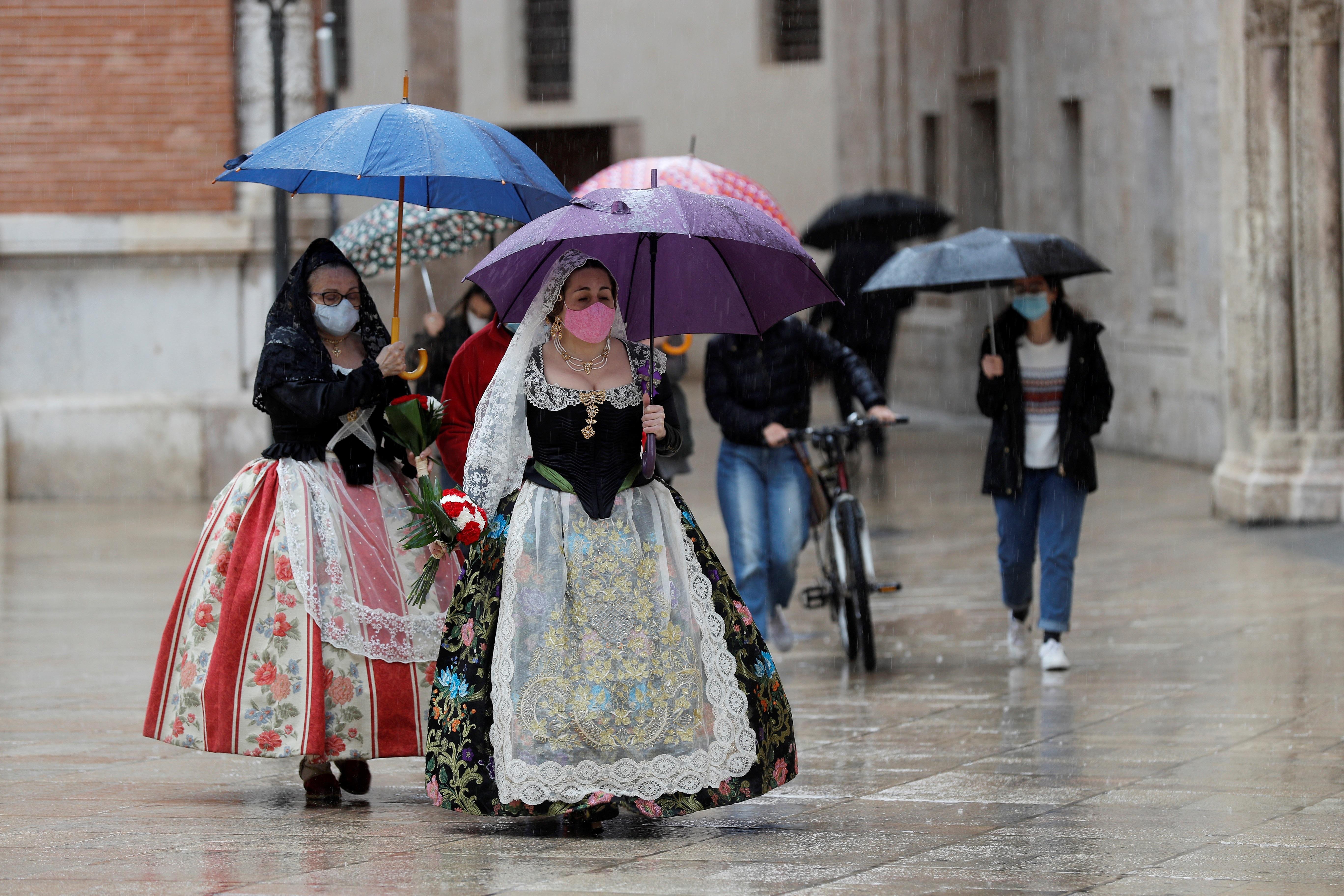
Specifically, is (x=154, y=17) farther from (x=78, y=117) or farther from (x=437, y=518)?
(x=437, y=518)

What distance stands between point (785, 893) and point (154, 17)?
473 inches

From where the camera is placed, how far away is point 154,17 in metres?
15.1

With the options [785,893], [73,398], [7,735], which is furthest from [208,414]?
[785,893]

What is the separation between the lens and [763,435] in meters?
8.46

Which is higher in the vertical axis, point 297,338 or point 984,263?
point 984,263

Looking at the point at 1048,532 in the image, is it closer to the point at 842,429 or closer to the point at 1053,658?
the point at 1053,658

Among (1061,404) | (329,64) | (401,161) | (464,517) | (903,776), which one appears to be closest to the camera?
(464,517)

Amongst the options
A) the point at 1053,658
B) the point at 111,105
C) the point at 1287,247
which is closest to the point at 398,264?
the point at 1053,658

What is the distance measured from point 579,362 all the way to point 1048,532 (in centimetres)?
335

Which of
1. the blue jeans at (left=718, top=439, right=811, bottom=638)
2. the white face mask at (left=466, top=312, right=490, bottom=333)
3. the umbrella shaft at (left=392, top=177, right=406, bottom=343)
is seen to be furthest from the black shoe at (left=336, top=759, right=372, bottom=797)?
the blue jeans at (left=718, top=439, right=811, bottom=638)

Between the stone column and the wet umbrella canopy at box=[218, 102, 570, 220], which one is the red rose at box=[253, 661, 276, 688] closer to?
the wet umbrella canopy at box=[218, 102, 570, 220]

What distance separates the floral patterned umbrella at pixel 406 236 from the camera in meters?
7.84

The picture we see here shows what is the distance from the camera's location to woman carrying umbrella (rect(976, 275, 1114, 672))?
27.1 feet

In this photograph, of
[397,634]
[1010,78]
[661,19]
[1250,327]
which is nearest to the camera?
[397,634]
